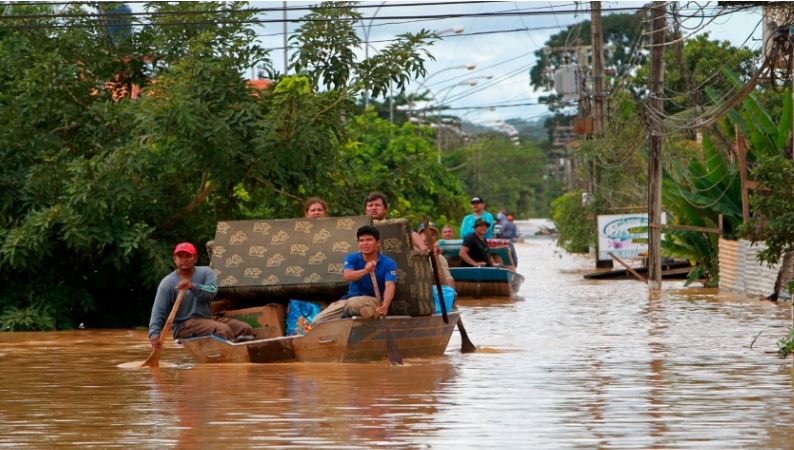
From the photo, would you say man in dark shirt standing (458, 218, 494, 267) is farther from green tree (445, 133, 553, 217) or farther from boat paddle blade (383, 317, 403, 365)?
green tree (445, 133, 553, 217)

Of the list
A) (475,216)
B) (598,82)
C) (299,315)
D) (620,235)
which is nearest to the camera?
(299,315)

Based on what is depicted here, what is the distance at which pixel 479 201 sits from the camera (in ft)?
102

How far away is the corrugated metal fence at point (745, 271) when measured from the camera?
2944cm

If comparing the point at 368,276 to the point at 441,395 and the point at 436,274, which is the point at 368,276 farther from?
the point at 441,395

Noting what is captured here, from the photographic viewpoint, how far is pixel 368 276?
16.6 metres

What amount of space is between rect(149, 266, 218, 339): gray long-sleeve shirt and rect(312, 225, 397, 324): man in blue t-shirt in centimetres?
119

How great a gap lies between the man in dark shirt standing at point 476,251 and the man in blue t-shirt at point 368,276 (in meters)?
15.6

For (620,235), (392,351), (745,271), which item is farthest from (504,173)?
(392,351)

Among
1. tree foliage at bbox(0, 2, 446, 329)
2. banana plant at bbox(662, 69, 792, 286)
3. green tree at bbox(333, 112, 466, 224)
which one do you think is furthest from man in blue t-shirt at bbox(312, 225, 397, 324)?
green tree at bbox(333, 112, 466, 224)

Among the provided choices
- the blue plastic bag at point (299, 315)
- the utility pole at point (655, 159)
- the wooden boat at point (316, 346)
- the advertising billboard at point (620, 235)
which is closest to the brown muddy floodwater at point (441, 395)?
the wooden boat at point (316, 346)

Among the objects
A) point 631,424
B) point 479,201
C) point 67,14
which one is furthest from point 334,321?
point 479,201

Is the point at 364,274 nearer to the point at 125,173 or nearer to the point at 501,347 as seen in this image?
the point at 501,347

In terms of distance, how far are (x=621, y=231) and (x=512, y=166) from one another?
10331 centimetres

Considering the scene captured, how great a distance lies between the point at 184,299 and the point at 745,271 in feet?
56.1
